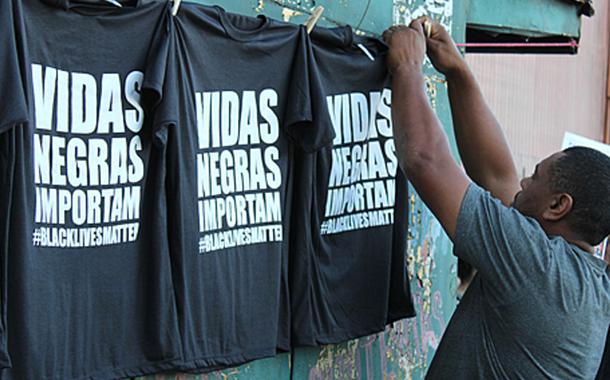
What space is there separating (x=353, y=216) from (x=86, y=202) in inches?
56.0

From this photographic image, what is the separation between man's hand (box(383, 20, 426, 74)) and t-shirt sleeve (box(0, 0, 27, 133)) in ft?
5.67

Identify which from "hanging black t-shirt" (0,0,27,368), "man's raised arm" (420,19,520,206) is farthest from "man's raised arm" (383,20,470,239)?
"hanging black t-shirt" (0,0,27,368)

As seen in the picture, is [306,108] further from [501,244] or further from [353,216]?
[501,244]

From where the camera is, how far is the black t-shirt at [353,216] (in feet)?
12.3

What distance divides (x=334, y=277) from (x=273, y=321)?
45cm

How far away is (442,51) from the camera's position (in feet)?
13.6

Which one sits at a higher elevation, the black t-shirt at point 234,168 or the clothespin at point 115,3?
the clothespin at point 115,3

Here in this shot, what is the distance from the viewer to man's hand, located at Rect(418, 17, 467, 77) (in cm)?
415

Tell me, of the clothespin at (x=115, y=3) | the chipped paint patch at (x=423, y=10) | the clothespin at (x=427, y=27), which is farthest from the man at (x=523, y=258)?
the clothespin at (x=115, y=3)

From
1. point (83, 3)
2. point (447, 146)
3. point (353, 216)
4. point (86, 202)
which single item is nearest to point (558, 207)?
point (447, 146)

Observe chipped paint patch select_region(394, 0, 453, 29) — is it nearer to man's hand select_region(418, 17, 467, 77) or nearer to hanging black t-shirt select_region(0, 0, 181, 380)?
man's hand select_region(418, 17, 467, 77)

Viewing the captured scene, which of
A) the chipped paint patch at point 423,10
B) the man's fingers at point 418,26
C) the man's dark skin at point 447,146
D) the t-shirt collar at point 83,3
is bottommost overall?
the man's dark skin at point 447,146

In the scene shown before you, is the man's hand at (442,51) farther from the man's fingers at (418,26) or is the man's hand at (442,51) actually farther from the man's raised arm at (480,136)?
the man's fingers at (418,26)

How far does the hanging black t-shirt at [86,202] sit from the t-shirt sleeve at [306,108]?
65 centimetres
